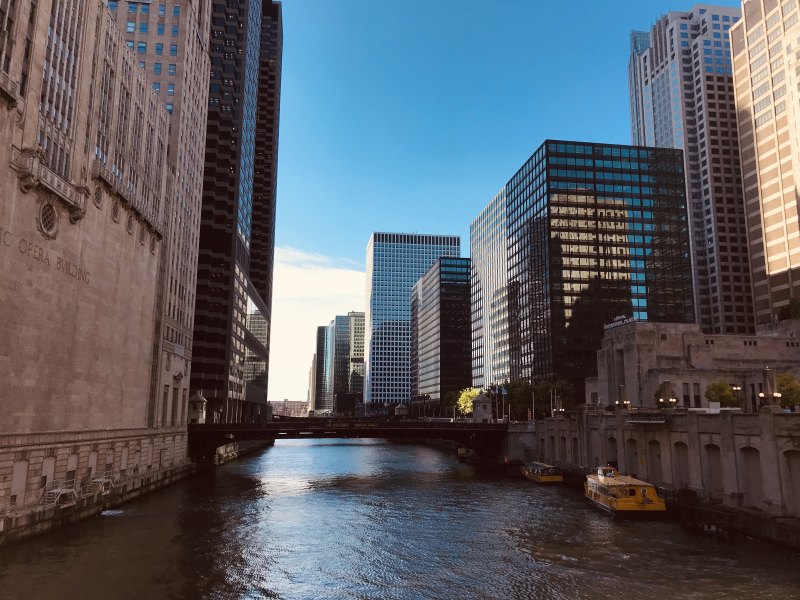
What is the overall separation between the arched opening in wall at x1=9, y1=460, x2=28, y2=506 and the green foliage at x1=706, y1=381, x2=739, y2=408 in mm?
86279

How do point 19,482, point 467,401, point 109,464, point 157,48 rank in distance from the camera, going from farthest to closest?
point 467,401
point 157,48
point 109,464
point 19,482

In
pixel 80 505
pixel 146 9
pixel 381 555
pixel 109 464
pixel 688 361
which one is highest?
pixel 146 9

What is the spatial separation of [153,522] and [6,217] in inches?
1099

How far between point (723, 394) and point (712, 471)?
3931cm

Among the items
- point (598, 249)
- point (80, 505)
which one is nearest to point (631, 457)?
point (80, 505)

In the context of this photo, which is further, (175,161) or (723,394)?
(175,161)

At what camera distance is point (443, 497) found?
72.8m

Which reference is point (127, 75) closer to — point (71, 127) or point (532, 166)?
point (71, 127)

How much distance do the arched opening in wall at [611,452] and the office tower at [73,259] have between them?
5649 cm

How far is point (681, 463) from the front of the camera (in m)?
62.6

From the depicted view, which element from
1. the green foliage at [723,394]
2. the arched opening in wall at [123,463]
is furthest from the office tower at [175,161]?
the green foliage at [723,394]

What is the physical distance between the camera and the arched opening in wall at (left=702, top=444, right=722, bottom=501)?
55.5 metres

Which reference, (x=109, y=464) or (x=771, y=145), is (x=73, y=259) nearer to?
(x=109, y=464)

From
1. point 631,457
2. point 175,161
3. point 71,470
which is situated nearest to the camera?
point 71,470
